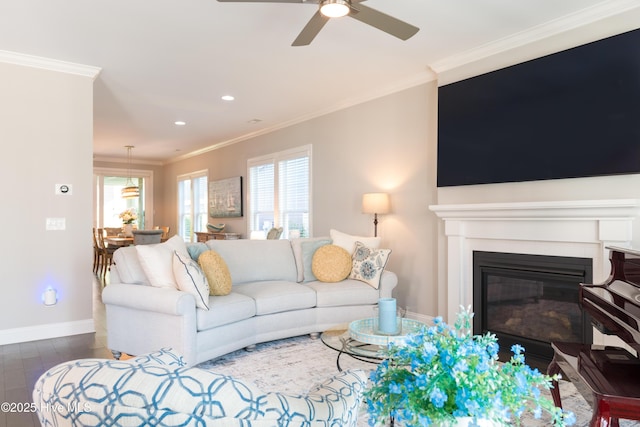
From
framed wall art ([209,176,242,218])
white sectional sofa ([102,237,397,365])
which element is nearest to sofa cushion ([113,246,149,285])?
white sectional sofa ([102,237,397,365])

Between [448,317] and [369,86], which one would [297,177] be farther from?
[448,317]

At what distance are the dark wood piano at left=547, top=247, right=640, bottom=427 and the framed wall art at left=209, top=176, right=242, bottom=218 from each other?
644 centimetres

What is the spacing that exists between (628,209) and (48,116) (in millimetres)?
5064

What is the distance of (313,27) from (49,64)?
2.98 meters

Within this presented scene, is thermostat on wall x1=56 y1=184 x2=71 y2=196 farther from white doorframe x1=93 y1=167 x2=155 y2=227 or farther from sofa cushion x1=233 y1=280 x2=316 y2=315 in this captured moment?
white doorframe x1=93 y1=167 x2=155 y2=227

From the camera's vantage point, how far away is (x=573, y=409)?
96.7 inches

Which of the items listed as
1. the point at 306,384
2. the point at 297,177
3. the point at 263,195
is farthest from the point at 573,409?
the point at 263,195

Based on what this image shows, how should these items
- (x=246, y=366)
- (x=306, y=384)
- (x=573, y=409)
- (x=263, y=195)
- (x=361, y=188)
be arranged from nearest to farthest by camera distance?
(x=573, y=409) < (x=306, y=384) < (x=246, y=366) < (x=361, y=188) < (x=263, y=195)

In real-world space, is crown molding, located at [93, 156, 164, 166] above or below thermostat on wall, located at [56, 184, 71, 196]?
above

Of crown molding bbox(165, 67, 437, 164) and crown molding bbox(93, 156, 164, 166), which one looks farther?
crown molding bbox(93, 156, 164, 166)

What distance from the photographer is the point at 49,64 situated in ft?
13.4

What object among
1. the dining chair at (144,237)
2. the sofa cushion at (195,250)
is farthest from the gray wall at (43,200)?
the dining chair at (144,237)

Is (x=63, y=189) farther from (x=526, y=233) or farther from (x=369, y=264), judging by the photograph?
(x=526, y=233)

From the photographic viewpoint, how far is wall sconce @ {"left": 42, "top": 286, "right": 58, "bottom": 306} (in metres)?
4.06
